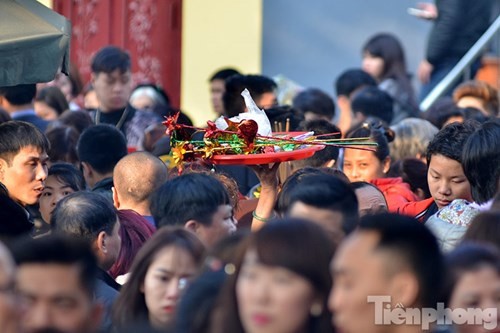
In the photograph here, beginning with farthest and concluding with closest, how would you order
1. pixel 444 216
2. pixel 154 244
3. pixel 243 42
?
pixel 243 42
pixel 444 216
pixel 154 244

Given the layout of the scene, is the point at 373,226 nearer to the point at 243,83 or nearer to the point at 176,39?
the point at 243,83

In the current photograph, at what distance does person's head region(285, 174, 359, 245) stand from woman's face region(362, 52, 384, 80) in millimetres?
6898

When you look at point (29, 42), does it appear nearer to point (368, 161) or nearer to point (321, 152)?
point (321, 152)

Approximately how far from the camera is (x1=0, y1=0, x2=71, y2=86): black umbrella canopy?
7727mm

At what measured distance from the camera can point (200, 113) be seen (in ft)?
46.9

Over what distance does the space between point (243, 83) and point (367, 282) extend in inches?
213

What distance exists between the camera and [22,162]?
8.39 meters

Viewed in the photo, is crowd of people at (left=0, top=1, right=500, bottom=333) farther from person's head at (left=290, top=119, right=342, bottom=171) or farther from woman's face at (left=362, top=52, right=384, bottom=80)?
woman's face at (left=362, top=52, right=384, bottom=80)

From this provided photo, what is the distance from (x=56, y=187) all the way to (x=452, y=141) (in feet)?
8.04

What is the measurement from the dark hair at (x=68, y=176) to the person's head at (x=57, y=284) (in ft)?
10.6

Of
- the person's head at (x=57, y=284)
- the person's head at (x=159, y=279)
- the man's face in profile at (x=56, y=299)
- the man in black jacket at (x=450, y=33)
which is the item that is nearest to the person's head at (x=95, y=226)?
the person's head at (x=159, y=279)

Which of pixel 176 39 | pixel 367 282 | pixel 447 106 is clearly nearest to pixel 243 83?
pixel 447 106

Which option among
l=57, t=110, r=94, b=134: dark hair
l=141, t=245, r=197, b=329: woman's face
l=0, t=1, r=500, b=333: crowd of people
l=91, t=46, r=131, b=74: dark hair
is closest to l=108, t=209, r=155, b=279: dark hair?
l=0, t=1, r=500, b=333: crowd of people

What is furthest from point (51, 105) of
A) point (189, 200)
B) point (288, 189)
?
point (189, 200)
